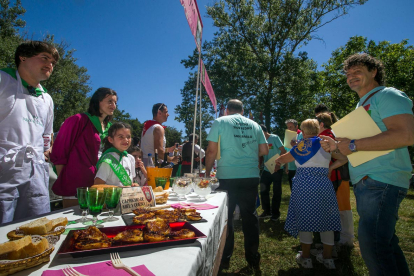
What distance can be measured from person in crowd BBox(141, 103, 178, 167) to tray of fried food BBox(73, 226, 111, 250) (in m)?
2.63

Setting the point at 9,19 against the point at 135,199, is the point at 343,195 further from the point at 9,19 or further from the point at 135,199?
the point at 9,19

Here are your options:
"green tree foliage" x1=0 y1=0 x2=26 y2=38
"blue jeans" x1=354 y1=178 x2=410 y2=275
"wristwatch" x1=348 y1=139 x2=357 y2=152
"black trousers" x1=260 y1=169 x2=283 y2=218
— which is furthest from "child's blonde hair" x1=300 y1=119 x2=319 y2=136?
"green tree foliage" x1=0 y1=0 x2=26 y2=38

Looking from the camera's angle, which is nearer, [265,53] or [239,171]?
[239,171]

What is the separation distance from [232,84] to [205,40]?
192 inches

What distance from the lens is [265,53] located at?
17.6 metres

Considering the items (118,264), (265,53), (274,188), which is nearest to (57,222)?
(118,264)

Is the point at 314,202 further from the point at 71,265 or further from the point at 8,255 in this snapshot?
the point at 8,255

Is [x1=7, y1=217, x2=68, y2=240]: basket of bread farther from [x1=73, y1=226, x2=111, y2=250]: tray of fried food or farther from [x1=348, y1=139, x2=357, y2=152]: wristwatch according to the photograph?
[x1=348, y1=139, x2=357, y2=152]: wristwatch

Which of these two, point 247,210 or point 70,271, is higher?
point 70,271

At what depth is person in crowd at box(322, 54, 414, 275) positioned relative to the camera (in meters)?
1.55

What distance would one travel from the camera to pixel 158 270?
796 mm

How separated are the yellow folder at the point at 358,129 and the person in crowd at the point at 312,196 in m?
1.01

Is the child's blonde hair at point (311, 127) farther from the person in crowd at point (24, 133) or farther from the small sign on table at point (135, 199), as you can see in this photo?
the person in crowd at point (24, 133)

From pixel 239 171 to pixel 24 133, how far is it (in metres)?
2.10
